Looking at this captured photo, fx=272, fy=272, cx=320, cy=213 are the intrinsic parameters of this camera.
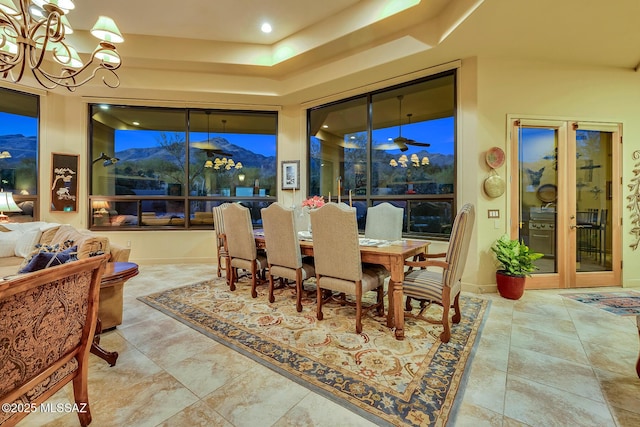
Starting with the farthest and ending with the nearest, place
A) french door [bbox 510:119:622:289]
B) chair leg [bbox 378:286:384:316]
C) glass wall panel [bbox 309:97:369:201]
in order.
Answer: glass wall panel [bbox 309:97:369:201], french door [bbox 510:119:622:289], chair leg [bbox 378:286:384:316]

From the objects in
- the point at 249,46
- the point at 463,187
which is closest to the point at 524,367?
the point at 463,187

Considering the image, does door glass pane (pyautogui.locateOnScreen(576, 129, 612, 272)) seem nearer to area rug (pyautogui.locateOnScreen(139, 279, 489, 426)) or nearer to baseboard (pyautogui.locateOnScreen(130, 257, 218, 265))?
area rug (pyautogui.locateOnScreen(139, 279, 489, 426))

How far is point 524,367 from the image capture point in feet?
6.37

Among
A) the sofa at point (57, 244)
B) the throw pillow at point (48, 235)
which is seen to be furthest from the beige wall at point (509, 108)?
the throw pillow at point (48, 235)

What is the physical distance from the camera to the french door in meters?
3.74

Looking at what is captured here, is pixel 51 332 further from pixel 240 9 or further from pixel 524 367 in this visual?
pixel 240 9

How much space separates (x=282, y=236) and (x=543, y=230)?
11.9 feet

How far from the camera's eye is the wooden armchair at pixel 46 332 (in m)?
1.01

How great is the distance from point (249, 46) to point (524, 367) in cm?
538

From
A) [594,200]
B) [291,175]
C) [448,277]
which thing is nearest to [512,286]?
[448,277]

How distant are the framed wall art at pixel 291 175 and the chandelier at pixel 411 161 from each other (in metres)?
1.86

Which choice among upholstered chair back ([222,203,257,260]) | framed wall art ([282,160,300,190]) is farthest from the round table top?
framed wall art ([282,160,300,190])

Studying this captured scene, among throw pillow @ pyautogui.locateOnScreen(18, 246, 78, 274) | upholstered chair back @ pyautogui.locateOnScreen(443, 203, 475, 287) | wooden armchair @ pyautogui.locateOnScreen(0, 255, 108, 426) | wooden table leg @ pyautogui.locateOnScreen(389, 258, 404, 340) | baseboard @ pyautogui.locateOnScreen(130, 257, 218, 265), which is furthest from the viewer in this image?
baseboard @ pyautogui.locateOnScreen(130, 257, 218, 265)

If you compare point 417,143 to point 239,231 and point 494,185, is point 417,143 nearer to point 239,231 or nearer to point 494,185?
point 494,185
